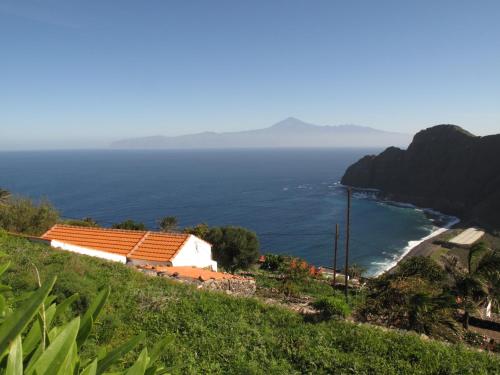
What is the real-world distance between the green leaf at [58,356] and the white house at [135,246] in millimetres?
18404

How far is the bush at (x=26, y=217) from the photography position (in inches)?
1060

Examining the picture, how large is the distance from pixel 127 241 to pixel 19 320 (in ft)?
70.9

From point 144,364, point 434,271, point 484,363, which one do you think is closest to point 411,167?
point 434,271

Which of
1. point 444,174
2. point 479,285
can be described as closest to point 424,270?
point 479,285

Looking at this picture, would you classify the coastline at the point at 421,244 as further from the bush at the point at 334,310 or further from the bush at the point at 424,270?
the bush at the point at 334,310

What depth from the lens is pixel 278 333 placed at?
1018 cm

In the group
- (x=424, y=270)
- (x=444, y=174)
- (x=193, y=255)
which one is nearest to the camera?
(x=424, y=270)

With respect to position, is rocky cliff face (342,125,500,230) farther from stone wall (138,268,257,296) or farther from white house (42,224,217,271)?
stone wall (138,268,257,296)

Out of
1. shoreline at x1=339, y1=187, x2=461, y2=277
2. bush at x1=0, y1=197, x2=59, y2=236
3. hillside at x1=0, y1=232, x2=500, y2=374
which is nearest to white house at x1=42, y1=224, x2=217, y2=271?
bush at x1=0, y1=197, x2=59, y2=236

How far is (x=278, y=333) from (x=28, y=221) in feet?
82.4

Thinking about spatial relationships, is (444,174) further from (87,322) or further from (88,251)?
(87,322)

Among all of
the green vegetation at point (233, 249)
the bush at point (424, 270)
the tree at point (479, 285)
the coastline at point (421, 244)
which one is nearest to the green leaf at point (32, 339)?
the tree at point (479, 285)

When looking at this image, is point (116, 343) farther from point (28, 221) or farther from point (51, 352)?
point (28, 221)

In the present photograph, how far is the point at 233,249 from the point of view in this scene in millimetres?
37469
